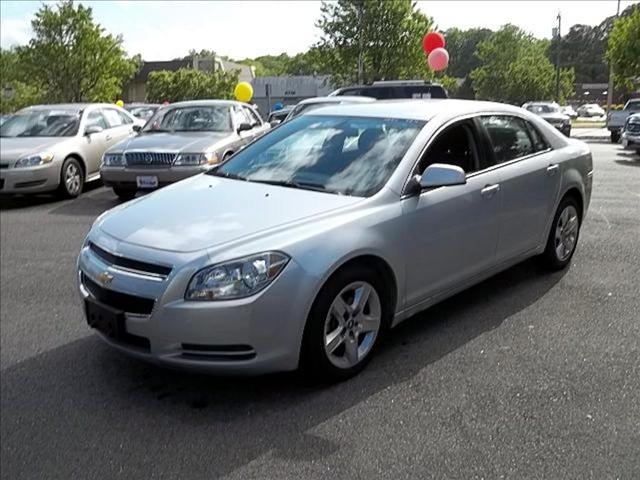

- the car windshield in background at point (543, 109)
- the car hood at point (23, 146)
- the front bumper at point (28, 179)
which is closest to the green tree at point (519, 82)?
the car windshield in background at point (543, 109)

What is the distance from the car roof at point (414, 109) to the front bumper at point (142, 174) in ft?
14.4

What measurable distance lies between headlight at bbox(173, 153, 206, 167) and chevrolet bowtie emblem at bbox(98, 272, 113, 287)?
5757 mm

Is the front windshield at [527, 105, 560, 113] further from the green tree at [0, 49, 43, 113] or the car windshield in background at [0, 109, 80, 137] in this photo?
the green tree at [0, 49, 43, 113]

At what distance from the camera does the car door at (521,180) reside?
4504mm

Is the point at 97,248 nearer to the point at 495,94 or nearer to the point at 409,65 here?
the point at 409,65

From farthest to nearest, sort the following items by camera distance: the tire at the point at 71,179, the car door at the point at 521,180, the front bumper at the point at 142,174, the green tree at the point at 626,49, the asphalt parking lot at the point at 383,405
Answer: the green tree at the point at 626,49 → the tire at the point at 71,179 → the front bumper at the point at 142,174 → the car door at the point at 521,180 → the asphalt parking lot at the point at 383,405

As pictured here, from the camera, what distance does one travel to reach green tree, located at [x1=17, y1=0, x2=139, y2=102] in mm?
33719

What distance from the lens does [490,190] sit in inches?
169

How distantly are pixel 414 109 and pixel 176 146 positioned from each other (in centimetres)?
551

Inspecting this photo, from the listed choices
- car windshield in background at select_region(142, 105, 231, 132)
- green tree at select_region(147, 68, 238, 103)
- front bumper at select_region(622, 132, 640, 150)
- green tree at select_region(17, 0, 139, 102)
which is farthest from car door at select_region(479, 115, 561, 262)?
green tree at select_region(147, 68, 238, 103)

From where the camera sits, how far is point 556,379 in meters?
3.49

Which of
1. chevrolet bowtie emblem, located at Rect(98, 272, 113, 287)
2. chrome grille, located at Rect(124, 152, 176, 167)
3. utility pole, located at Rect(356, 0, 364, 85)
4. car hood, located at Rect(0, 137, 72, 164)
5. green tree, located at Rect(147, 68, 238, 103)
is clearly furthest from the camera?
green tree, located at Rect(147, 68, 238, 103)

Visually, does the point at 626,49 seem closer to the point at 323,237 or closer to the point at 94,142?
the point at 94,142

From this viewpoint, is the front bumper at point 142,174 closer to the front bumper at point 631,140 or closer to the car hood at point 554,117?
the front bumper at point 631,140
